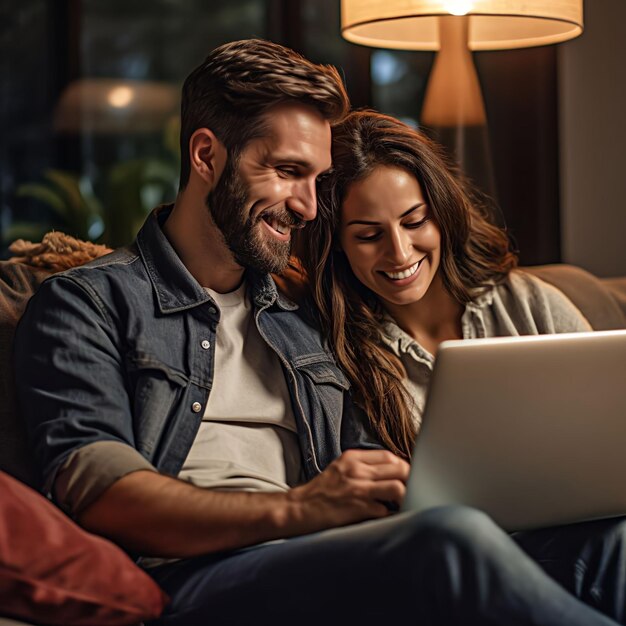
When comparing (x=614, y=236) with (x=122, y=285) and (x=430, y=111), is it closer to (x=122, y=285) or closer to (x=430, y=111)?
(x=430, y=111)

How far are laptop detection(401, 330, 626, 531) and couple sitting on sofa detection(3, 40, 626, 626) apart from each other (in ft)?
0.28

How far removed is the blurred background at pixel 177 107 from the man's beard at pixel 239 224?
1874 millimetres

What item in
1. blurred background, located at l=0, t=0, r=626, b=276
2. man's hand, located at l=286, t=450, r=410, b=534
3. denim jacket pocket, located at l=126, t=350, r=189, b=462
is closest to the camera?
man's hand, located at l=286, t=450, r=410, b=534

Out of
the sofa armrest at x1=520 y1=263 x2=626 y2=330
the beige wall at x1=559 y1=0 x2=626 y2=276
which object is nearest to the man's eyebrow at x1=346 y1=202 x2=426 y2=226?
the sofa armrest at x1=520 y1=263 x2=626 y2=330

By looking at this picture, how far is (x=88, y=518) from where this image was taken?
1.29 meters

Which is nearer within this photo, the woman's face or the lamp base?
the woman's face

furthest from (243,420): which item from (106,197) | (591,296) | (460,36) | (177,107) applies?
(177,107)

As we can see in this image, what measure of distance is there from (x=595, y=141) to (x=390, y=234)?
1742 millimetres

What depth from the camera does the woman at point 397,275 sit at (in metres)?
1.70

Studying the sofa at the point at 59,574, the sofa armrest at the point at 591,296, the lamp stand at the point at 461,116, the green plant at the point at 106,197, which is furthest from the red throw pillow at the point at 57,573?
the green plant at the point at 106,197

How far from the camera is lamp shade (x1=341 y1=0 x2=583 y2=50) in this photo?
217 centimetres

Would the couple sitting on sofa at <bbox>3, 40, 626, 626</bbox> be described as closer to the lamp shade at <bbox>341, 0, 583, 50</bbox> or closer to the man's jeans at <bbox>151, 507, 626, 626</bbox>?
the man's jeans at <bbox>151, 507, 626, 626</bbox>

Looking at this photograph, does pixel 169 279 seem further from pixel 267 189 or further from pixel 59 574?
pixel 59 574

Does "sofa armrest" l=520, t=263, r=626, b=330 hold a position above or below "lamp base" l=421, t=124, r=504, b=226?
below
